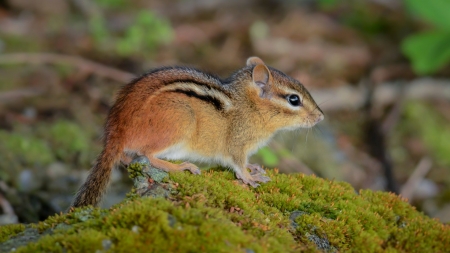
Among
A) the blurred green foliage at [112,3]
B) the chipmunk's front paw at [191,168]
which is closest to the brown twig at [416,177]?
the chipmunk's front paw at [191,168]

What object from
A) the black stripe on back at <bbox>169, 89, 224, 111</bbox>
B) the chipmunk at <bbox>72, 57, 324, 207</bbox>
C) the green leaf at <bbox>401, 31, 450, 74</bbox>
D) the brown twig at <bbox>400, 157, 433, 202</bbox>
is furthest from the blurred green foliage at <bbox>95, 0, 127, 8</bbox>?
the black stripe on back at <bbox>169, 89, 224, 111</bbox>

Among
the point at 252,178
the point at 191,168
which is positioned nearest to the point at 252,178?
the point at 252,178

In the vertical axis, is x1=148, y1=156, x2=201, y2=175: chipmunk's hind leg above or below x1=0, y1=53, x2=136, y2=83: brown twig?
below

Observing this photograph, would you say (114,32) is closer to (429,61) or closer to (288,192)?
(429,61)

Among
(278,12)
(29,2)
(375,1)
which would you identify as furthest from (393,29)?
(29,2)

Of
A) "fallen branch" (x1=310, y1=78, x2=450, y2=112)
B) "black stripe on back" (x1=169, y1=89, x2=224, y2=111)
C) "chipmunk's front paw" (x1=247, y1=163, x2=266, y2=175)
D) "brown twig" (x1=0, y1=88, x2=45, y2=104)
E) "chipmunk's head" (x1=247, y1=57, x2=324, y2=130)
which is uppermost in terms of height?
"fallen branch" (x1=310, y1=78, x2=450, y2=112)

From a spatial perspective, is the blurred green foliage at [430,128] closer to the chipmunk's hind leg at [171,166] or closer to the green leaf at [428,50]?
the green leaf at [428,50]

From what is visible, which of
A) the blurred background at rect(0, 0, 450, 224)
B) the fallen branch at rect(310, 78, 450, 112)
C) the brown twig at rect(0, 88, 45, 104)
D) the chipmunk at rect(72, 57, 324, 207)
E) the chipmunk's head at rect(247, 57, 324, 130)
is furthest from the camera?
the fallen branch at rect(310, 78, 450, 112)

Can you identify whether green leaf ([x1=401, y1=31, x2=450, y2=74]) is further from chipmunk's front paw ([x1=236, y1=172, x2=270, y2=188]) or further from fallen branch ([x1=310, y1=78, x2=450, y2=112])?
chipmunk's front paw ([x1=236, y1=172, x2=270, y2=188])
